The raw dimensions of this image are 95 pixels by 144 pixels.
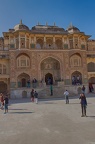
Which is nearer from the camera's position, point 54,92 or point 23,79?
point 54,92

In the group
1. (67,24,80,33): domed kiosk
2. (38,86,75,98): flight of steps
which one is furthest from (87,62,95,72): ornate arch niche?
(38,86,75,98): flight of steps

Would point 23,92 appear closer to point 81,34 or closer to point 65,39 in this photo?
point 65,39

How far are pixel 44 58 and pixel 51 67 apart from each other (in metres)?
3.14

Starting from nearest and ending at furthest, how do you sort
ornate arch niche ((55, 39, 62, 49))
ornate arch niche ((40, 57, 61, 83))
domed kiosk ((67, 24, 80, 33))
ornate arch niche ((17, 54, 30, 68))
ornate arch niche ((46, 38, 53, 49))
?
ornate arch niche ((17, 54, 30, 68))
domed kiosk ((67, 24, 80, 33))
ornate arch niche ((40, 57, 61, 83))
ornate arch niche ((46, 38, 53, 49))
ornate arch niche ((55, 39, 62, 49))

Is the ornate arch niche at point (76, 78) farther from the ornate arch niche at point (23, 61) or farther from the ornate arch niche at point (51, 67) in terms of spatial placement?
the ornate arch niche at point (23, 61)

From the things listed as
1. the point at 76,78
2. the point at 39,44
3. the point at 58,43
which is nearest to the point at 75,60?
the point at 76,78

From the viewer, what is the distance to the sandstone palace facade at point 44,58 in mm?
26750

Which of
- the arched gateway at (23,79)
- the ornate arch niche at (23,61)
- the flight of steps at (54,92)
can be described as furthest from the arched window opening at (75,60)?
the arched gateway at (23,79)

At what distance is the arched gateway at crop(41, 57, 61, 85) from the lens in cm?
2981

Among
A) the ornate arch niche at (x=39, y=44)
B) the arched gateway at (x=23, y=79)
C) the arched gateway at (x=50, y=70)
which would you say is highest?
the ornate arch niche at (x=39, y=44)

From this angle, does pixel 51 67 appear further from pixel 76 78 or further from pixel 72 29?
pixel 72 29

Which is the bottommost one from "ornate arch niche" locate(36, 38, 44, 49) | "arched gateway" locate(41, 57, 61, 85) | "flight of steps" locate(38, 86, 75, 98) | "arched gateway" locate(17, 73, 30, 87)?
"flight of steps" locate(38, 86, 75, 98)

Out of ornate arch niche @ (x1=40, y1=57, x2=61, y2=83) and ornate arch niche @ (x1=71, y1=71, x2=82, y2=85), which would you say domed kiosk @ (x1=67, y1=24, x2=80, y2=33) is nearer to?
ornate arch niche @ (x1=40, y1=57, x2=61, y2=83)

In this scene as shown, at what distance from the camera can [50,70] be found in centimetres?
3023
